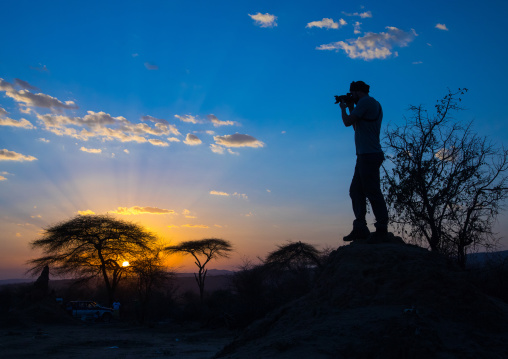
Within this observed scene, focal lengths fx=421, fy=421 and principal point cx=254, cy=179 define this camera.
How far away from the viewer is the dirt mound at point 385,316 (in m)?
2.55

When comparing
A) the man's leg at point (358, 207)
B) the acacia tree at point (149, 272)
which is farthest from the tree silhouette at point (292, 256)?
the man's leg at point (358, 207)

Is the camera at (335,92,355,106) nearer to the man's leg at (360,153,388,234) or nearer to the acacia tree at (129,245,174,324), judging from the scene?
the man's leg at (360,153,388,234)

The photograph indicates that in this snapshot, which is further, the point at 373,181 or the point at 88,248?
the point at 88,248

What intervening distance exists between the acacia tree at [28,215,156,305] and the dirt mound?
1081 inches

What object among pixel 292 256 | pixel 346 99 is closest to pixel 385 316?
pixel 346 99

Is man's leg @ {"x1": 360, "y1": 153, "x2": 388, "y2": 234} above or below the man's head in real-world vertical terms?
below

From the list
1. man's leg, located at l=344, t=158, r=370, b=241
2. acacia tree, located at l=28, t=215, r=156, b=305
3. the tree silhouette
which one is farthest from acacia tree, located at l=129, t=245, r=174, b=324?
man's leg, located at l=344, t=158, r=370, b=241

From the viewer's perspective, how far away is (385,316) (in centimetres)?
289

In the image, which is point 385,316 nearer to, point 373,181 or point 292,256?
point 373,181

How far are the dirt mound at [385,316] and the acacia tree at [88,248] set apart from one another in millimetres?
27446

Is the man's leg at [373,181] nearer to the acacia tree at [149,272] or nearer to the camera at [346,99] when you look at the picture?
the camera at [346,99]

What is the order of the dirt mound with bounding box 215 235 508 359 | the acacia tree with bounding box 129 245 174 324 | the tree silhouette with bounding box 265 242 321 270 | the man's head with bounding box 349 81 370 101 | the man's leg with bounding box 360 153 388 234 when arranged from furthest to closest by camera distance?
the acacia tree with bounding box 129 245 174 324 → the tree silhouette with bounding box 265 242 321 270 → the man's head with bounding box 349 81 370 101 → the man's leg with bounding box 360 153 388 234 → the dirt mound with bounding box 215 235 508 359

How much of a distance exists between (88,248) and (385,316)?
97.0 ft

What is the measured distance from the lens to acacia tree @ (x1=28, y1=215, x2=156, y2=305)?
2912cm
